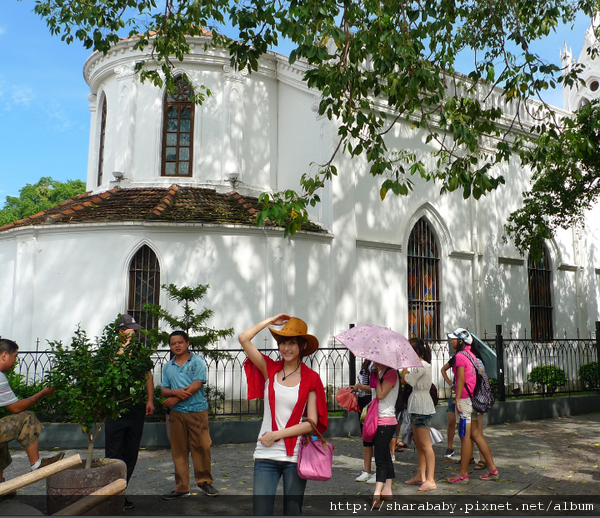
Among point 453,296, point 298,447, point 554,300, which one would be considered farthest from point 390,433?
point 554,300

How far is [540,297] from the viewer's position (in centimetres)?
1750

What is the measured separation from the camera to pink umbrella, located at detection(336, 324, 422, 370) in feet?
18.4

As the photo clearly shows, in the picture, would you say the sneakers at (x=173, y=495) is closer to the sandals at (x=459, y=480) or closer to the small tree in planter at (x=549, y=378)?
the sandals at (x=459, y=480)

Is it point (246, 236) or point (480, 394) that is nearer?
point (480, 394)

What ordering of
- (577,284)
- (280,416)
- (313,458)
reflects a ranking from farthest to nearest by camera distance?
(577,284) < (280,416) < (313,458)

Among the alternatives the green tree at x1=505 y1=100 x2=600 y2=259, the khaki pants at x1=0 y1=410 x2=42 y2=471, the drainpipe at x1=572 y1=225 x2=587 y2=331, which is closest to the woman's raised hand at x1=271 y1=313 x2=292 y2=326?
the khaki pants at x1=0 y1=410 x2=42 y2=471

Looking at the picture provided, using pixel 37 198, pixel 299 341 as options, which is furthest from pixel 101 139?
pixel 37 198

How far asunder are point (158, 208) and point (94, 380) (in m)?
7.71

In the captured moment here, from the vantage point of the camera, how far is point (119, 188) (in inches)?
553

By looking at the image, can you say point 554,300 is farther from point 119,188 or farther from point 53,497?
point 53,497

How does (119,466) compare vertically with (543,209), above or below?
below

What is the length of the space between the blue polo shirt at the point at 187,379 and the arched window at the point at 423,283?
366 inches

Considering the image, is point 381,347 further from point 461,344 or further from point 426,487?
point 426,487

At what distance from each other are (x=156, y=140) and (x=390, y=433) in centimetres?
1086
